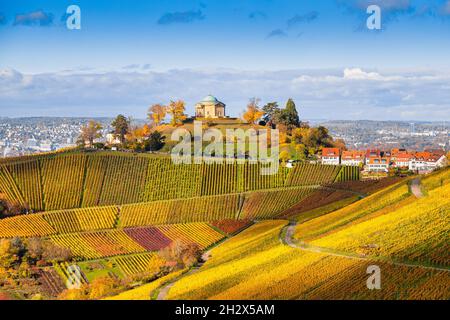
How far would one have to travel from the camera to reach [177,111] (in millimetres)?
128875

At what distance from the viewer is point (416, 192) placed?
62156mm

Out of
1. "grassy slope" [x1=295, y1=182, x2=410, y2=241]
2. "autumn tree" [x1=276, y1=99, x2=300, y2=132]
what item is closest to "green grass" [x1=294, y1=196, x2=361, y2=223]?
"grassy slope" [x1=295, y1=182, x2=410, y2=241]

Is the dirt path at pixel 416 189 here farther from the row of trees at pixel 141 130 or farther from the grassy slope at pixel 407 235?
the row of trees at pixel 141 130

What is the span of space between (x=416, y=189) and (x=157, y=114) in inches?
2922

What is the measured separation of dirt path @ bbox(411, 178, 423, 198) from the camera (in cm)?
6094

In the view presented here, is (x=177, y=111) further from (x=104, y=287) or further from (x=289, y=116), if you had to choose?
(x=104, y=287)

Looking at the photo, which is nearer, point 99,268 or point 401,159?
point 99,268

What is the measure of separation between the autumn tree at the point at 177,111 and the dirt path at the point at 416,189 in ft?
215

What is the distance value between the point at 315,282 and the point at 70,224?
122 ft

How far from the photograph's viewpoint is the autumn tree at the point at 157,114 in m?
131


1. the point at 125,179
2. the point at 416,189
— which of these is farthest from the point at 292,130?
the point at 416,189

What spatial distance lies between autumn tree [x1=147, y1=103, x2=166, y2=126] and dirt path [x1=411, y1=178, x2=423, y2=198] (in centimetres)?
6900

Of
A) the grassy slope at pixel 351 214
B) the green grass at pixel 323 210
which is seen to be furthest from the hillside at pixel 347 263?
the green grass at pixel 323 210
